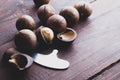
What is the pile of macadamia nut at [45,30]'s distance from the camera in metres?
0.80

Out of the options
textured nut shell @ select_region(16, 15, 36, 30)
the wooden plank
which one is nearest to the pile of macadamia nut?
textured nut shell @ select_region(16, 15, 36, 30)

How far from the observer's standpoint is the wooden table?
30.6 inches

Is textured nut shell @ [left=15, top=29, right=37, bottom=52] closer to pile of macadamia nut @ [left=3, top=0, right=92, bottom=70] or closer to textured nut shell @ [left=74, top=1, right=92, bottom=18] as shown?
pile of macadamia nut @ [left=3, top=0, right=92, bottom=70]

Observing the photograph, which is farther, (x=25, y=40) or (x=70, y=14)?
(x=70, y=14)

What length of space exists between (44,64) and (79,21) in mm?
264

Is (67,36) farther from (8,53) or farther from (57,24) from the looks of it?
(8,53)

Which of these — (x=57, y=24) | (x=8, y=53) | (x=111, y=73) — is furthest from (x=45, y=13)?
(x=111, y=73)

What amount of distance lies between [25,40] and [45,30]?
0.27 ft

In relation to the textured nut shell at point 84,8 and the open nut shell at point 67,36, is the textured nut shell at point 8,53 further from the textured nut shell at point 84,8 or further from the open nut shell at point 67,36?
the textured nut shell at point 84,8

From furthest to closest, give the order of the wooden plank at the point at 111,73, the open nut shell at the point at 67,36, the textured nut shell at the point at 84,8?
the textured nut shell at the point at 84,8
the open nut shell at the point at 67,36
the wooden plank at the point at 111,73

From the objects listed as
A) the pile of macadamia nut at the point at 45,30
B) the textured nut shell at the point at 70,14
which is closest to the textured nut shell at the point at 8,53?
the pile of macadamia nut at the point at 45,30

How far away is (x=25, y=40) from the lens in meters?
0.82

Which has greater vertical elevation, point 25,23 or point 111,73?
point 25,23

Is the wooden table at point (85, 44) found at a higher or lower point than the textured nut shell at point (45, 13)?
lower
